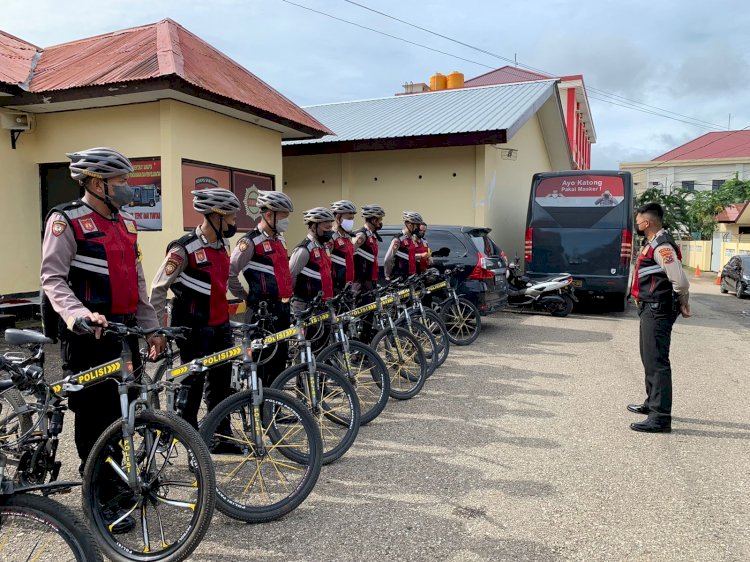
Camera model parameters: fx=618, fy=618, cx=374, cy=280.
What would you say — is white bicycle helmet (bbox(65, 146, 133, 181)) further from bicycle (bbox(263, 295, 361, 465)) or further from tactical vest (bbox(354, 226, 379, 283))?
tactical vest (bbox(354, 226, 379, 283))

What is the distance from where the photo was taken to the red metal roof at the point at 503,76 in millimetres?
38031

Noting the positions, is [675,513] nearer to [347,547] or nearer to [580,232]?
[347,547]

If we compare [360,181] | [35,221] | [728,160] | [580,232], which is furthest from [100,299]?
[728,160]

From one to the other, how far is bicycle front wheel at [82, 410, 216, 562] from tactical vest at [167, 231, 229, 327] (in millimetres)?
1235

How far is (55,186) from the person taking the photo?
10.5m

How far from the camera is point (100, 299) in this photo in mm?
3393

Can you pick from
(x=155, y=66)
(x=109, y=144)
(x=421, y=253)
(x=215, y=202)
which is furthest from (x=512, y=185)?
(x=215, y=202)

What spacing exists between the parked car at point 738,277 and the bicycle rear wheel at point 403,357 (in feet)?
48.0

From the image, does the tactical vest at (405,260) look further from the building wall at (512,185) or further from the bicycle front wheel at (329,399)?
the building wall at (512,185)

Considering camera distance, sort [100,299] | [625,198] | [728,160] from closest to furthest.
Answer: [100,299] → [625,198] → [728,160]

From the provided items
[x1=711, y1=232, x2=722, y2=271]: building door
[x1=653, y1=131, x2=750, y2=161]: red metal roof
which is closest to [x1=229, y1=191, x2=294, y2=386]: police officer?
[x1=711, y1=232, x2=722, y2=271]: building door

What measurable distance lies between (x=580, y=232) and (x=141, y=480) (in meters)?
11.3

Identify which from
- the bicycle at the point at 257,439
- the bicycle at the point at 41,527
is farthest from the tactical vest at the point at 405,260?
the bicycle at the point at 41,527

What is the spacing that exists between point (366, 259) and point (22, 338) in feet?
15.4
